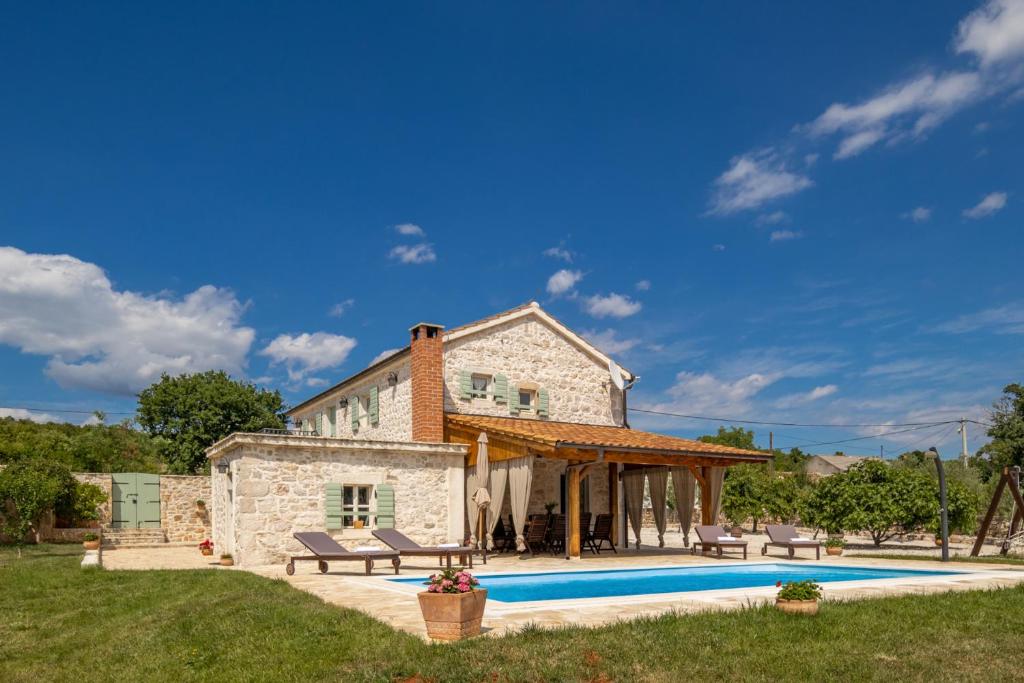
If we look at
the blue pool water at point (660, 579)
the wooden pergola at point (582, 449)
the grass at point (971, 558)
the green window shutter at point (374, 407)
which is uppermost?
the green window shutter at point (374, 407)

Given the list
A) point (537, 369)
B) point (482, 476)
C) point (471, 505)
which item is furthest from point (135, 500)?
point (482, 476)

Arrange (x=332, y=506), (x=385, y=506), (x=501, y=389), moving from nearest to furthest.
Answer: (x=332, y=506) < (x=385, y=506) < (x=501, y=389)

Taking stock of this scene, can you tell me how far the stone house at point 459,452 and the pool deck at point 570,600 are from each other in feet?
3.43

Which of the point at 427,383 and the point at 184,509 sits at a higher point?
the point at 427,383

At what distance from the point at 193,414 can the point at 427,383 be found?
22529mm

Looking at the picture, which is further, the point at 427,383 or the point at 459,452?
the point at 427,383

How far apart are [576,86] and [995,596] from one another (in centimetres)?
1391

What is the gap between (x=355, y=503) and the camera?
54.7ft

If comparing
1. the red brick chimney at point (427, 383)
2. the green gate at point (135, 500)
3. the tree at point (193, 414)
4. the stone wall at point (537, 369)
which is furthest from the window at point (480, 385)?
the tree at point (193, 414)

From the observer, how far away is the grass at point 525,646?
6.07 m

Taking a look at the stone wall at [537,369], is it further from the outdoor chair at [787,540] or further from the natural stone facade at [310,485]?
the outdoor chair at [787,540]

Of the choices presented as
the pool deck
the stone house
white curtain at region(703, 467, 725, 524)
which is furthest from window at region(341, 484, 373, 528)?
white curtain at region(703, 467, 725, 524)

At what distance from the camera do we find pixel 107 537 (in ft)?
77.1

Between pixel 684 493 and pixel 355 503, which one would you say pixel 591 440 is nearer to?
pixel 684 493
